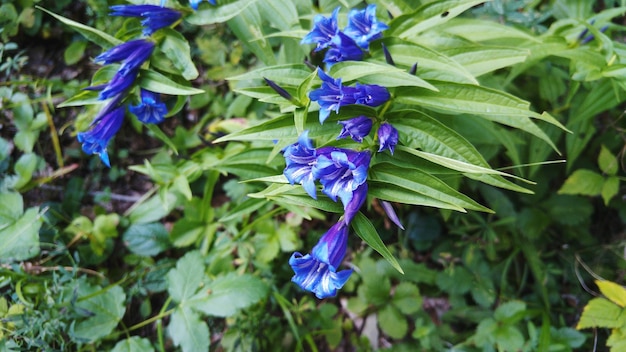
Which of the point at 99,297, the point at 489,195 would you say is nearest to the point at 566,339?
the point at 489,195

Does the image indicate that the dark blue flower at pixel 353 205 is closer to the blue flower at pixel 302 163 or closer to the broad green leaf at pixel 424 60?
the blue flower at pixel 302 163

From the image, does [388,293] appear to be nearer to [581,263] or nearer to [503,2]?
[581,263]

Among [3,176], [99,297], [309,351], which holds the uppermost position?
[3,176]

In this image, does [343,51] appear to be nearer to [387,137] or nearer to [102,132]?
[387,137]

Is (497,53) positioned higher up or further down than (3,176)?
higher up

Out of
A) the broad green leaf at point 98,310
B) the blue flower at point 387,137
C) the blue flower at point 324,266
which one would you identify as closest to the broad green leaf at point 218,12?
the blue flower at point 387,137

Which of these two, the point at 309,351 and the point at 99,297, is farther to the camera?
the point at 309,351

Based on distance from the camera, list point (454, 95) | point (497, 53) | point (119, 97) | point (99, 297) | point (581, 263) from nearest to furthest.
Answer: point (454, 95)
point (497, 53)
point (119, 97)
point (99, 297)
point (581, 263)

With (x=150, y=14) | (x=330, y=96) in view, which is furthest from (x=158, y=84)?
(x=330, y=96)
